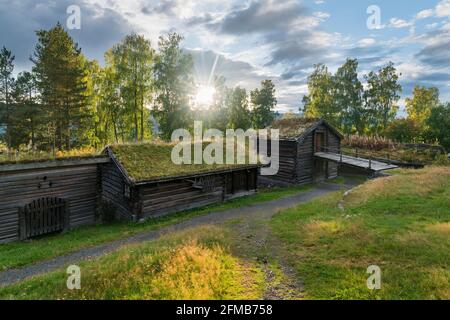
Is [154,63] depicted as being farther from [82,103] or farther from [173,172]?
[173,172]

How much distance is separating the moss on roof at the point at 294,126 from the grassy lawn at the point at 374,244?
13.8 m

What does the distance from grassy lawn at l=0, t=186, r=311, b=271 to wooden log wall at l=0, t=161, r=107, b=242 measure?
3.42ft

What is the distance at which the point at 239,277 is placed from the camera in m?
7.90

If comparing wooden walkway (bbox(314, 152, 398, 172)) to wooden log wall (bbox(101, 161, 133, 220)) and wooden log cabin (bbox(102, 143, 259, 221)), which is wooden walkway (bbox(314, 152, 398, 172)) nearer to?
wooden log cabin (bbox(102, 143, 259, 221))

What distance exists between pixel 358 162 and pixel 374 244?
67.3ft

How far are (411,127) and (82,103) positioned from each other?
46573mm

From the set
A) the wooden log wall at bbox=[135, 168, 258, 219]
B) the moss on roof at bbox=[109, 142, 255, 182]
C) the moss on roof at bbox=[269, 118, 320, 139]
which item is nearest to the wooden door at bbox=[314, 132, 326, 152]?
the moss on roof at bbox=[269, 118, 320, 139]

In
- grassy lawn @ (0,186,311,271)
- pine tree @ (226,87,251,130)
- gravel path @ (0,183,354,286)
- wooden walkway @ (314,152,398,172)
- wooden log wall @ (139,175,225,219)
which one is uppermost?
pine tree @ (226,87,251,130)

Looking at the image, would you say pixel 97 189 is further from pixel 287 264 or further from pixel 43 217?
pixel 287 264

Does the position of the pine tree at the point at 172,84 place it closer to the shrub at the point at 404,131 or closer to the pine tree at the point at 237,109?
the pine tree at the point at 237,109

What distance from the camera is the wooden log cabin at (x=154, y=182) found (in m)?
17.5

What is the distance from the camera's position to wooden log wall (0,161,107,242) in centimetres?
1535

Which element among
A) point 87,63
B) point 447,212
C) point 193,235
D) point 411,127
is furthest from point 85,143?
point 411,127

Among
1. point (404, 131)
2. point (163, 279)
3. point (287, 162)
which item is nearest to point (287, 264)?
point (163, 279)
